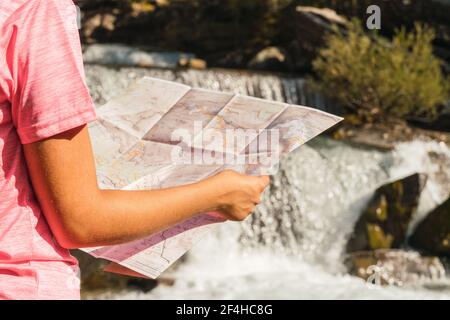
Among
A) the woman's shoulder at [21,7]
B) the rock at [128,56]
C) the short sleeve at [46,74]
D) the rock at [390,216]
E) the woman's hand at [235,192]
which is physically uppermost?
the woman's shoulder at [21,7]

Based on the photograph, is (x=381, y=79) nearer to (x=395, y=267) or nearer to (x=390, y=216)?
(x=390, y=216)

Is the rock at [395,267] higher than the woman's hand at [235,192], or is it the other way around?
the woman's hand at [235,192]

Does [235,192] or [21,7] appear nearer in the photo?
[21,7]

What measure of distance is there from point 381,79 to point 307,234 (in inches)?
106

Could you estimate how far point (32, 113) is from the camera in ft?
3.26

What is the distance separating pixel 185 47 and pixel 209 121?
11.6 metres

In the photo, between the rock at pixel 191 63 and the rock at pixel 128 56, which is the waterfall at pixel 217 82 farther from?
the rock at pixel 128 56

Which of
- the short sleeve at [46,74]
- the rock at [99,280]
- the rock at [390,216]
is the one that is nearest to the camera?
the short sleeve at [46,74]

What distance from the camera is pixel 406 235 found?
7.00 metres

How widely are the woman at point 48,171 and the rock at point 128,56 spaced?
1046 centimetres

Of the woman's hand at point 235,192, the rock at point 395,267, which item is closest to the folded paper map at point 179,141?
the woman's hand at point 235,192

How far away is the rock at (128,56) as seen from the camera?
11562 millimetres

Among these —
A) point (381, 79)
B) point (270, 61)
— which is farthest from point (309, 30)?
point (381, 79)
